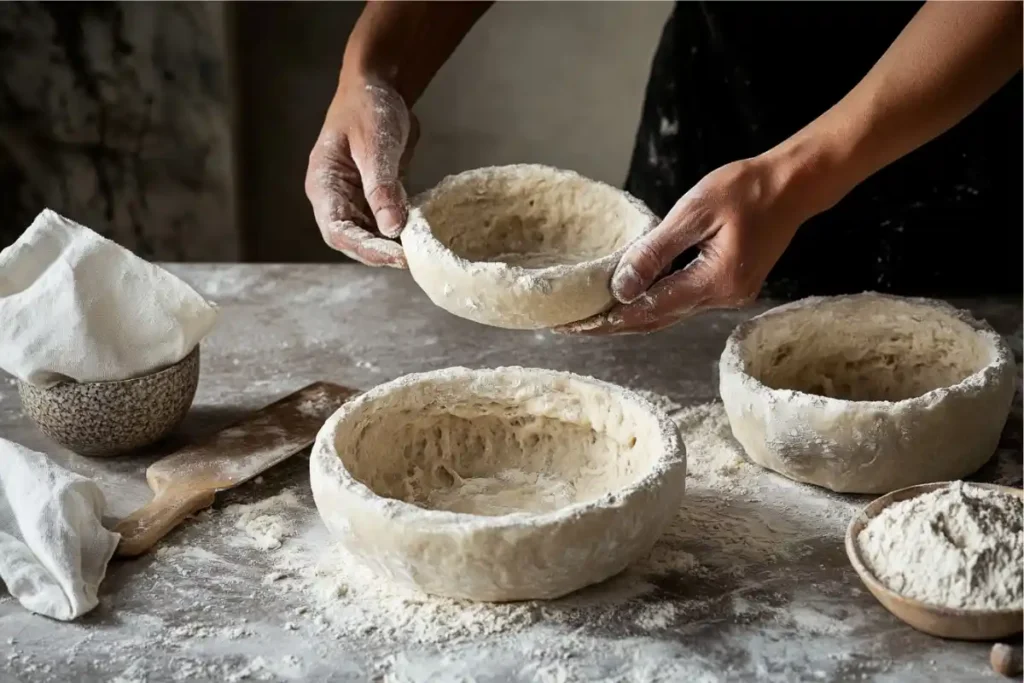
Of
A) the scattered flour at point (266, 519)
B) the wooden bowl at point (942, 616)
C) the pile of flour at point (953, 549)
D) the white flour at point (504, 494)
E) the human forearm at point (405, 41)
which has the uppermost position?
the human forearm at point (405, 41)

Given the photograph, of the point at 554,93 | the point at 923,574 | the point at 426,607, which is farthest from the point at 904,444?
the point at 554,93

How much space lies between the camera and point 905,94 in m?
1.54

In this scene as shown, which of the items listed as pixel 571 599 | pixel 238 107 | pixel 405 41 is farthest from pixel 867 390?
pixel 238 107

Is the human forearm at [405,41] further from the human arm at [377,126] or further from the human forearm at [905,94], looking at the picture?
the human forearm at [905,94]

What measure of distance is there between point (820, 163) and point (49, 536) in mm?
1028

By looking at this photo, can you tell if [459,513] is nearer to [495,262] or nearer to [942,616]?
[495,262]

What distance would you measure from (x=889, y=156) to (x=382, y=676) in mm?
938

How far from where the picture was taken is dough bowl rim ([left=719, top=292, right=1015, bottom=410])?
1.43m

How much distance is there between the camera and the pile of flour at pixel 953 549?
120 cm

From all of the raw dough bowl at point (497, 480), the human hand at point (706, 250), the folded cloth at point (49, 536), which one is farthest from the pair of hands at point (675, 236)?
the folded cloth at point (49, 536)

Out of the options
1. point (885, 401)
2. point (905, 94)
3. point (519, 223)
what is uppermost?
point (905, 94)

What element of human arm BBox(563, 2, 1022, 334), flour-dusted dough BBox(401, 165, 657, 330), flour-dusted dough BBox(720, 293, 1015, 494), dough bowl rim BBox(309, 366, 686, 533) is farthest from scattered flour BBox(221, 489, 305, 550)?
flour-dusted dough BBox(720, 293, 1015, 494)

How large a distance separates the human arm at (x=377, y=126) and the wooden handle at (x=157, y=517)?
0.38 m

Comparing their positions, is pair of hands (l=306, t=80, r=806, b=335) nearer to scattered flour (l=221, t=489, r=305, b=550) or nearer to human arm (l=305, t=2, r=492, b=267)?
human arm (l=305, t=2, r=492, b=267)
